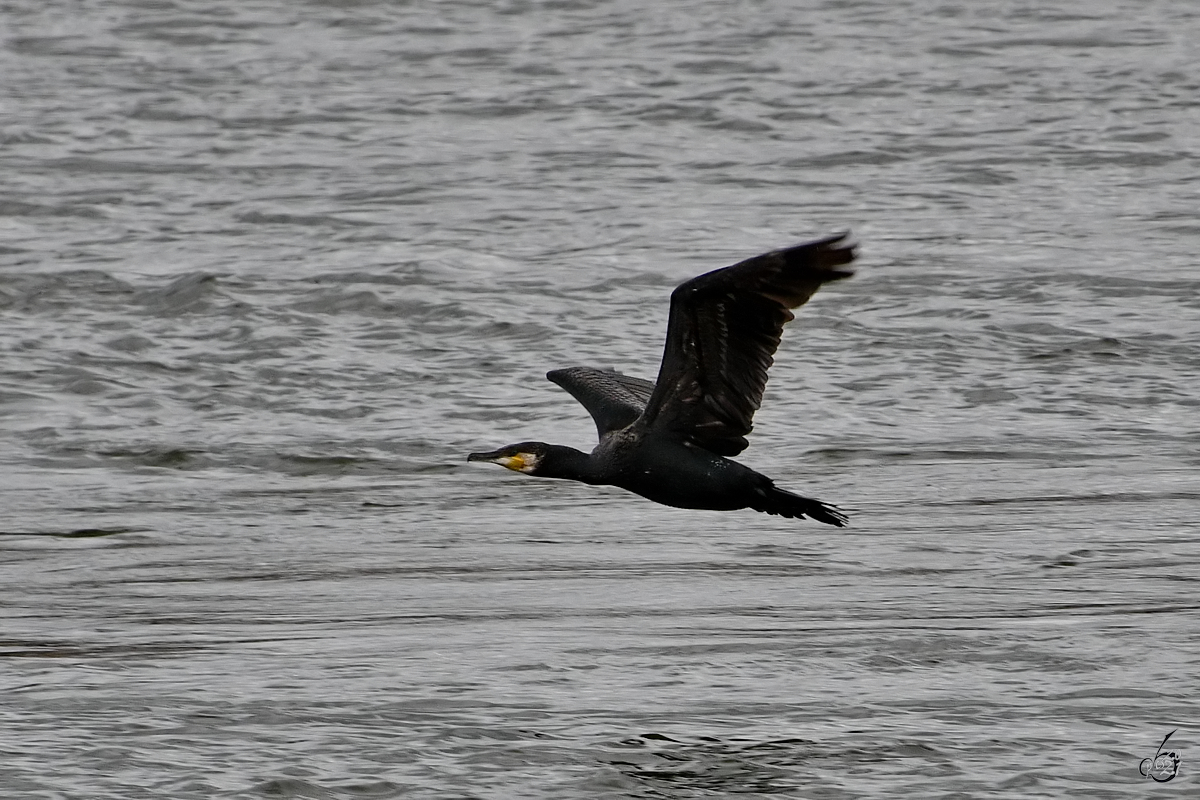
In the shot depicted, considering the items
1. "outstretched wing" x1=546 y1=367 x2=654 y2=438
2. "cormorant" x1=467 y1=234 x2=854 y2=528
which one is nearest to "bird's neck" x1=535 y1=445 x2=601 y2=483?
"cormorant" x1=467 y1=234 x2=854 y2=528

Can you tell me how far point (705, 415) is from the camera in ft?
26.1

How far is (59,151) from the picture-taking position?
17.1 meters

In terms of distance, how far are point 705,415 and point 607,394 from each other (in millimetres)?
966

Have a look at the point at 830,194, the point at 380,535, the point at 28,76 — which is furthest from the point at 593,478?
the point at 28,76

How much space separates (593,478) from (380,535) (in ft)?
5.86

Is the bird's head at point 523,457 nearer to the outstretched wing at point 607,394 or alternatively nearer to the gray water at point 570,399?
the outstretched wing at point 607,394

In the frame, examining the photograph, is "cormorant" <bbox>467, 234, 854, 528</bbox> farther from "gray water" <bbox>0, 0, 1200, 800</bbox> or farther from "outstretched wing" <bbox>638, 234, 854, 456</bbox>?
"gray water" <bbox>0, 0, 1200, 800</bbox>

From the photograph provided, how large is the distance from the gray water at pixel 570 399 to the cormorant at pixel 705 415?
0.52 m

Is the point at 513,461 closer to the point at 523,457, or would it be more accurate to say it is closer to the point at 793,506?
the point at 523,457

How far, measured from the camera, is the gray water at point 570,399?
7.20 meters

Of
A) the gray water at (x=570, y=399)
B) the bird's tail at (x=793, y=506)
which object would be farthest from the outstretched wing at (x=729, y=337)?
the gray water at (x=570, y=399)

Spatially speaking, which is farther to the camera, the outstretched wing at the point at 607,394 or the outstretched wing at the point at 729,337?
the outstretched wing at the point at 607,394

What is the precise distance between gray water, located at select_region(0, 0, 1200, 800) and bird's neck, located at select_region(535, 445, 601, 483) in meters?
0.54

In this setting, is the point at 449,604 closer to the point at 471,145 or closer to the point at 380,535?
the point at 380,535
